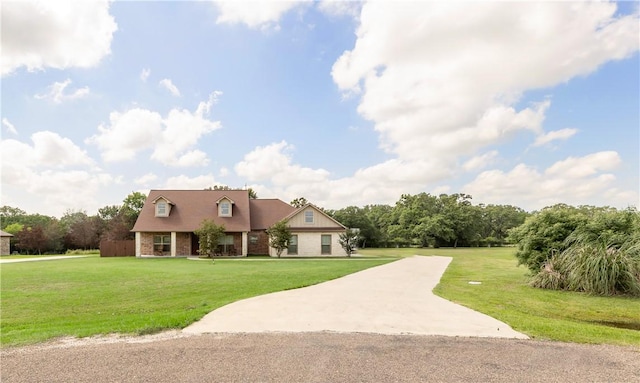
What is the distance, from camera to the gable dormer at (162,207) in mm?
33219

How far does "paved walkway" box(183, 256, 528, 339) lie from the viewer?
678cm

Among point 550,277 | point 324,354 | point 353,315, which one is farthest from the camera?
point 550,277

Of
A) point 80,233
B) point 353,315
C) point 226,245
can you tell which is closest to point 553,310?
point 353,315

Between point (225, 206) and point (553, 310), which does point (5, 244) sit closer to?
point (225, 206)

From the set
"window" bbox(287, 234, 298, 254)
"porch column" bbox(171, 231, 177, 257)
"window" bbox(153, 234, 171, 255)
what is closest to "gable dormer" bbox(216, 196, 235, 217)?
"porch column" bbox(171, 231, 177, 257)

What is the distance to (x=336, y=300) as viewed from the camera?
9820mm

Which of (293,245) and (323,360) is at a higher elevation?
(293,245)

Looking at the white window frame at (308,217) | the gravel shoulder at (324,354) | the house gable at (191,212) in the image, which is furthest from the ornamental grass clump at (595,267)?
the house gable at (191,212)

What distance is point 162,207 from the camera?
33438mm

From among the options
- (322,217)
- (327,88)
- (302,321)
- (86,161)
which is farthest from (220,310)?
(322,217)

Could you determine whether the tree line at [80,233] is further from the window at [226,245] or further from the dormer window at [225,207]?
the window at [226,245]

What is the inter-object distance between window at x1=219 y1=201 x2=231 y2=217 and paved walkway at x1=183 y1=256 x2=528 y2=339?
77.1 feet

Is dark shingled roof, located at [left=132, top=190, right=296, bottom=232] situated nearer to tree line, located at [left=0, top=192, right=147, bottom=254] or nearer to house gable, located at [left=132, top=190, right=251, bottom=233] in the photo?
house gable, located at [left=132, top=190, right=251, bottom=233]

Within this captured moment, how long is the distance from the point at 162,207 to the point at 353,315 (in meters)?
29.4
